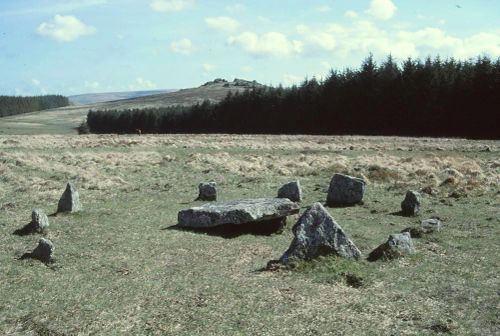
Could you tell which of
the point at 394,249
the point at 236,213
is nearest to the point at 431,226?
the point at 394,249

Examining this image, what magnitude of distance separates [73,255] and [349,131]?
7864cm

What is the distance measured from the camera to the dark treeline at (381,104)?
77125 mm

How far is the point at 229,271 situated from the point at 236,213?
466cm

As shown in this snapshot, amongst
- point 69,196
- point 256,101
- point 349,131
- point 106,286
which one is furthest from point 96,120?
point 106,286

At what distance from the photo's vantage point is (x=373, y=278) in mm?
14766

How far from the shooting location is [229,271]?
52.4ft

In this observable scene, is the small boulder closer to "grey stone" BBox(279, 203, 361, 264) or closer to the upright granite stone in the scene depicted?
the upright granite stone

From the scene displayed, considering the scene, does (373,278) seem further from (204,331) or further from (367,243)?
(204,331)

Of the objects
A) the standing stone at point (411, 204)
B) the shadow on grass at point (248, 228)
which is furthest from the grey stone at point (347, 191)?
the shadow on grass at point (248, 228)

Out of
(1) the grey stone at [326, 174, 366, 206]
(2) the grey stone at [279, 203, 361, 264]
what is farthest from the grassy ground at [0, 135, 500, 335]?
(1) the grey stone at [326, 174, 366, 206]

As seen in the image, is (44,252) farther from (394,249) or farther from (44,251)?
(394,249)

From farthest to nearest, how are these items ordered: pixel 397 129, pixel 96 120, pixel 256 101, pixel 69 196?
1. pixel 96 120
2. pixel 256 101
3. pixel 397 129
4. pixel 69 196

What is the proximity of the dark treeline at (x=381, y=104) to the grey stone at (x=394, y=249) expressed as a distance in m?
64.2

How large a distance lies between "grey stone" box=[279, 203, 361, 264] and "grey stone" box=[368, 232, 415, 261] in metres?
0.79
